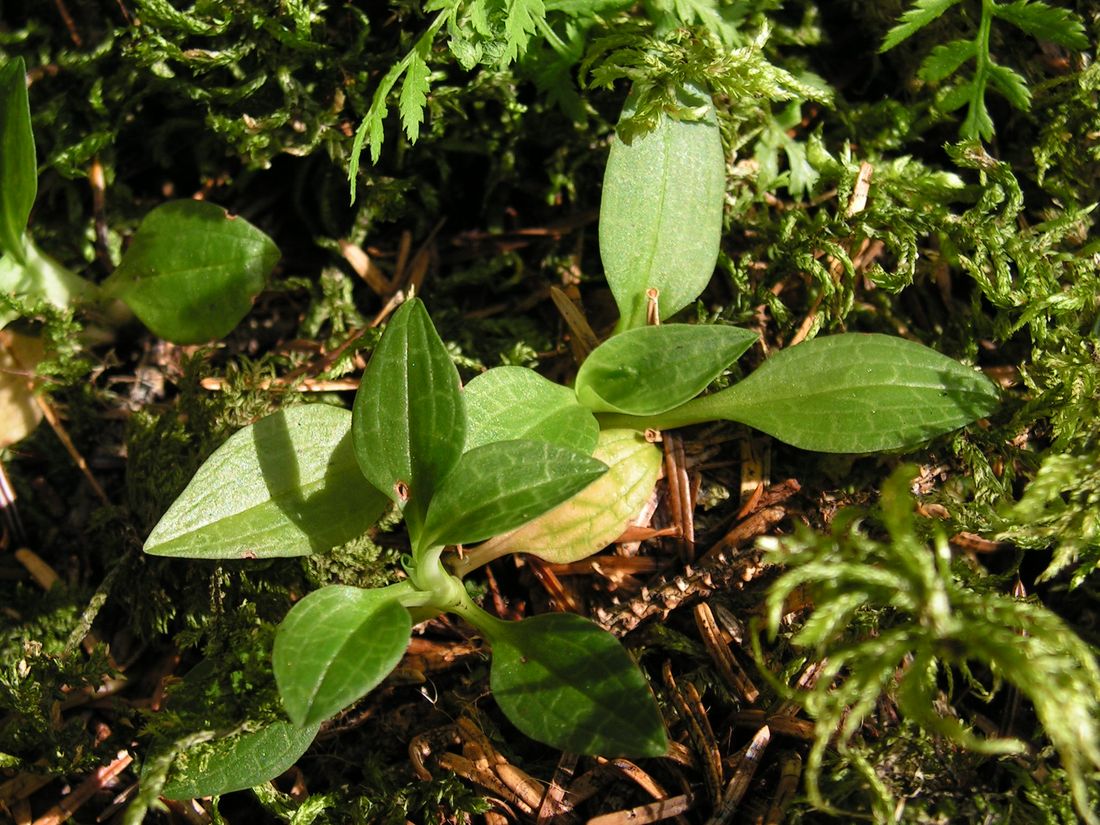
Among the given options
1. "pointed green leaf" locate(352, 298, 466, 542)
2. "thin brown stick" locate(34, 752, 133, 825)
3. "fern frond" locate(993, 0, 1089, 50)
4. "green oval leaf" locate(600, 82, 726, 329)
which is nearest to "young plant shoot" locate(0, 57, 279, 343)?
"pointed green leaf" locate(352, 298, 466, 542)

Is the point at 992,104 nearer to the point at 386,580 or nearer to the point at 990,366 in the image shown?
the point at 990,366

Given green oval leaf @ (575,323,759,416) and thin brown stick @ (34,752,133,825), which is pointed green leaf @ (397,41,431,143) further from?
thin brown stick @ (34,752,133,825)

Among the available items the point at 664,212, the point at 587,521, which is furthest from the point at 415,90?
the point at 587,521

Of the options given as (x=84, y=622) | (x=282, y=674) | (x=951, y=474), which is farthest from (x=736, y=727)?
(x=84, y=622)

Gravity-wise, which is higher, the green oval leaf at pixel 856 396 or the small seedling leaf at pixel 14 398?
the green oval leaf at pixel 856 396

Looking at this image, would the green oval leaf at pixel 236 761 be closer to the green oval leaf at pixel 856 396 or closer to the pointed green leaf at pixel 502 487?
the pointed green leaf at pixel 502 487

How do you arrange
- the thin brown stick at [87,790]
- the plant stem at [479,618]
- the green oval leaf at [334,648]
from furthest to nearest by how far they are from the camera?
the thin brown stick at [87,790]
the plant stem at [479,618]
the green oval leaf at [334,648]

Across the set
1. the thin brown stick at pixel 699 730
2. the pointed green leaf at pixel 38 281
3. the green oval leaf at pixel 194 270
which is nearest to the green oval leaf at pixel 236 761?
the thin brown stick at pixel 699 730
